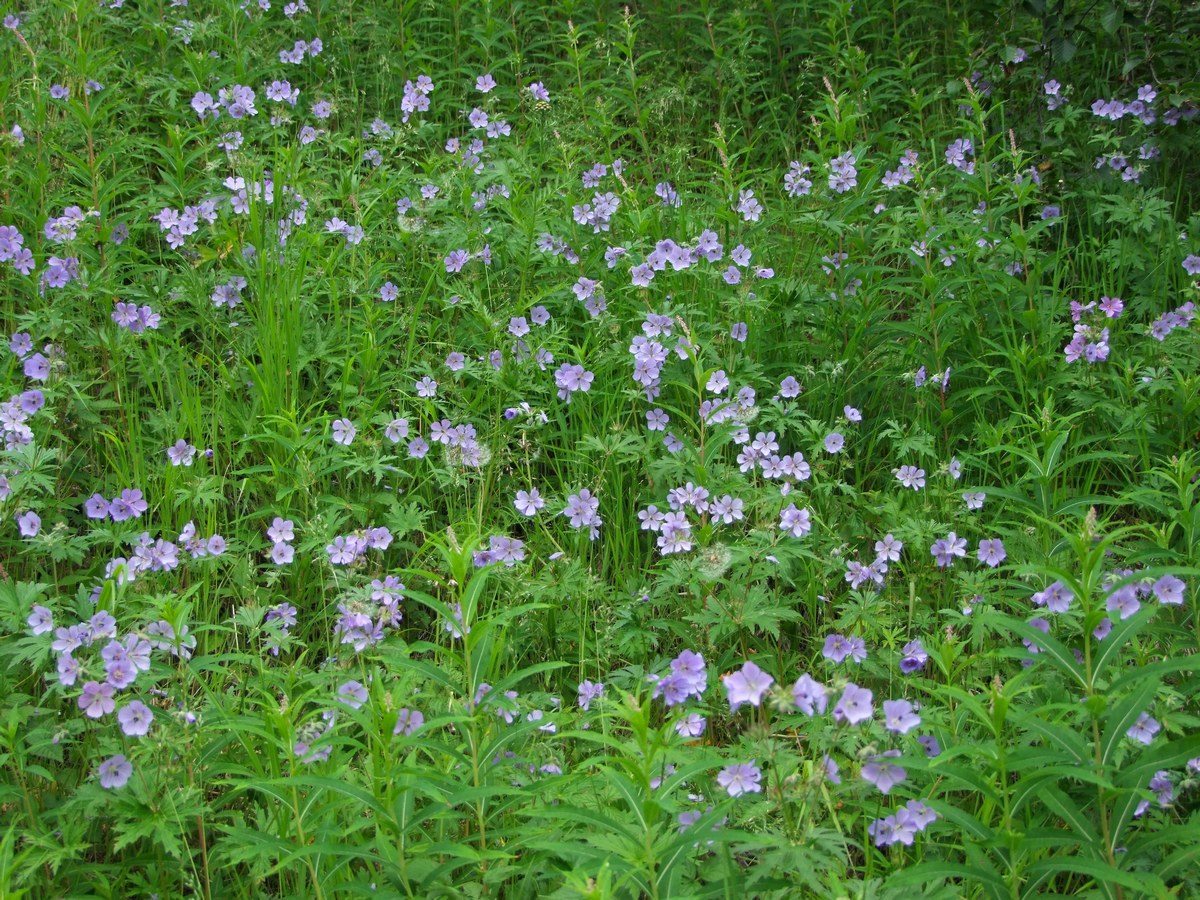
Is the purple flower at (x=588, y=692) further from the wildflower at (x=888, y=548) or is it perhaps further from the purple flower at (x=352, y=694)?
the wildflower at (x=888, y=548)

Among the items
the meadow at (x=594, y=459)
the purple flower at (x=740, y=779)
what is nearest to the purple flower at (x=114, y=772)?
the meadow at (x=594, y=459)

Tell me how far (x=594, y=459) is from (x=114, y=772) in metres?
2.19

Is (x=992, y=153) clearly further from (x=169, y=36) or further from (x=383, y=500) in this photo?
(x=169, y=36)

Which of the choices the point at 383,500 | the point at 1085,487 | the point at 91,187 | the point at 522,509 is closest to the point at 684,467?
the point at 522,509

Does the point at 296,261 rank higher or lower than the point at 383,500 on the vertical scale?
higher

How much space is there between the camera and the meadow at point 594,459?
2.55 m

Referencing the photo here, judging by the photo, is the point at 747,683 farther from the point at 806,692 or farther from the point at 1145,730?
the point at 1145,730

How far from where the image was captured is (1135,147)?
18.1ft

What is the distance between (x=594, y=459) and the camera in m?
4.32

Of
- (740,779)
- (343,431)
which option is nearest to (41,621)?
(343,431)

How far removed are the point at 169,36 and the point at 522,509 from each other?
13.9 ft

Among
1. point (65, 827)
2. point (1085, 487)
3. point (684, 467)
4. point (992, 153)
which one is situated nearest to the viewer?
point (65, 827)

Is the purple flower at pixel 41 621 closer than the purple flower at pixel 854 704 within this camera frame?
No

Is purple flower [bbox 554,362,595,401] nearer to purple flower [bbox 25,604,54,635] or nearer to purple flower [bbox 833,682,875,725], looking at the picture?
purple flower [bbox 25,604,54,635]
